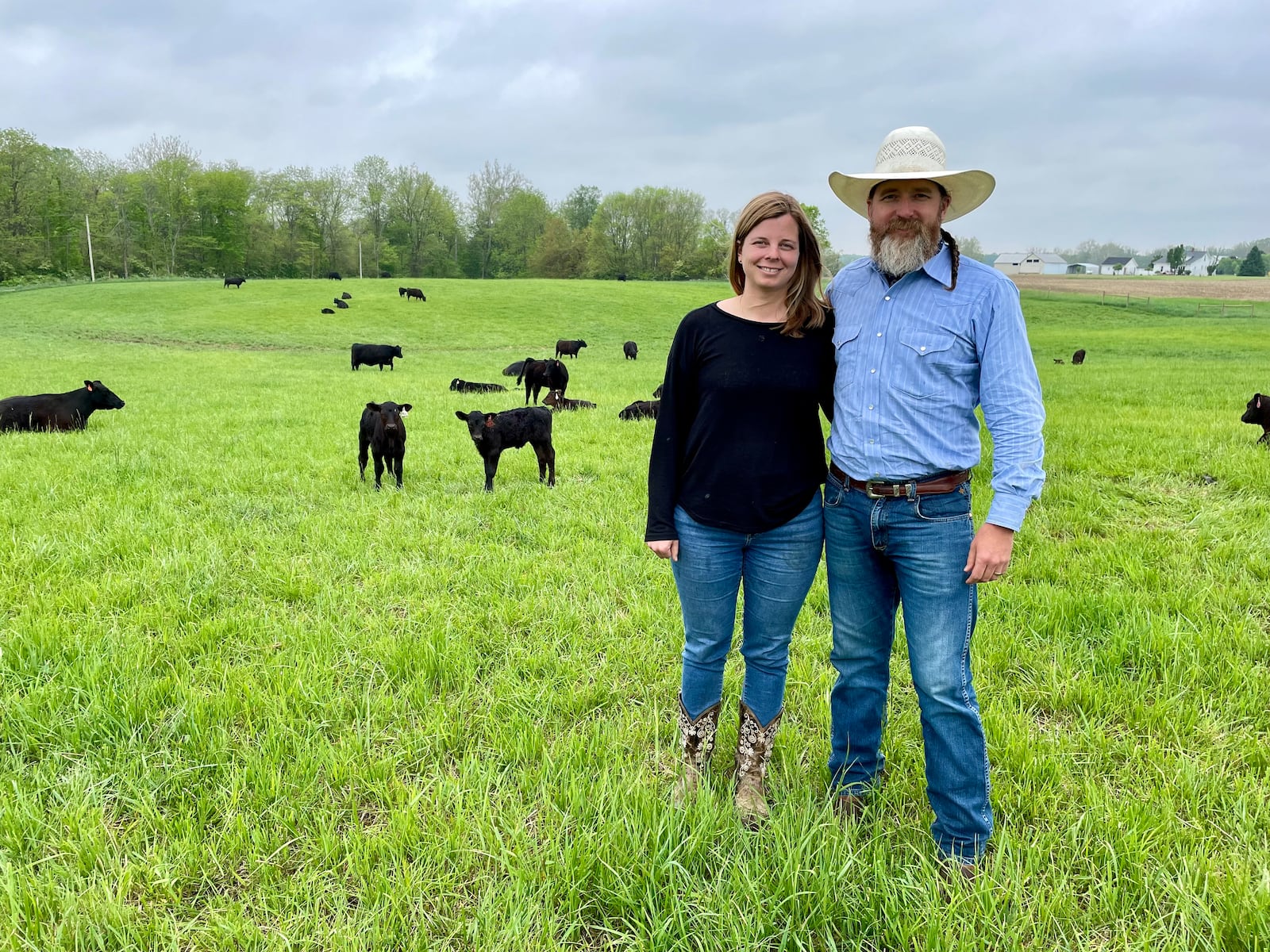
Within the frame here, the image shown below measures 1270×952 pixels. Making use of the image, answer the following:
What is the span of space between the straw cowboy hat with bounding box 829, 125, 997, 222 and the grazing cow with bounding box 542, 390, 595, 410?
12268 millimetres

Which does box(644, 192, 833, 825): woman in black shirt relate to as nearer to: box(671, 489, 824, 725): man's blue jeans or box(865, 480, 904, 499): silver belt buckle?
box(671, 489, 824, 725): man's blue jeans

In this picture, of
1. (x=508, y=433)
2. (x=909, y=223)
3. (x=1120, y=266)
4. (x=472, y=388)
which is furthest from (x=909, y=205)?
(x=1120, y=266)

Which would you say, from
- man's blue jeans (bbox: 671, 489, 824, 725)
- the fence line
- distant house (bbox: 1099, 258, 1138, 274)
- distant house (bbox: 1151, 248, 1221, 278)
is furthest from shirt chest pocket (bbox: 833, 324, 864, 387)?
distant house (bbox: 1099, 258, 1138, 274)

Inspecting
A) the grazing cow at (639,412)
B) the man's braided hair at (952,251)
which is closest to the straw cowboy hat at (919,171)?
the man's braided hair at (952,251)

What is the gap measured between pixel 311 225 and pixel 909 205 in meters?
93.5

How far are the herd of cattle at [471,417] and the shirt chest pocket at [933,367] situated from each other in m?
2.64

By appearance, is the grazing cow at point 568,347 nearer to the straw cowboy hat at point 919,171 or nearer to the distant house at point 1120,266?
the straw cowboy hat at point 919,171

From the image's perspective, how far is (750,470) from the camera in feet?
8.85

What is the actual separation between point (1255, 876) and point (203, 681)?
4.72 meters

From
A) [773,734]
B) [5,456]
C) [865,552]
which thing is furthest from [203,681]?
[5,456]

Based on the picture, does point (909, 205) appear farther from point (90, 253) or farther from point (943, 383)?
point (90, 253)

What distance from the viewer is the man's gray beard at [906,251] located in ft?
8.38

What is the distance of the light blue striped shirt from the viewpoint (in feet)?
7.83

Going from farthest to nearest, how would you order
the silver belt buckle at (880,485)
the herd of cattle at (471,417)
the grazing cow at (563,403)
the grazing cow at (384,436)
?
the grazing cow at (563,403), the herd of cattle at (471,417), the grazing cow at (384,436), the silver belt buckle at (880,485)
